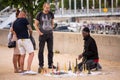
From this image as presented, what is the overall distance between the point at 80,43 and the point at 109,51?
2629 mm

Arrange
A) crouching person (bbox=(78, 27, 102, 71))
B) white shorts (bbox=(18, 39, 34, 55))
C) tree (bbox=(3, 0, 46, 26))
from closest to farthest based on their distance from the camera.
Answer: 1. white shorts (bbox=(18, 39, 34, 55))
2. crouching person (bbox=(78, 27, 102, 71))
3. tree (bbox=(3, 0, 46, 26))

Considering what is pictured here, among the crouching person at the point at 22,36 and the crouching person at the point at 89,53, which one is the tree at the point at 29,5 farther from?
the crouching person at the point at 89,53

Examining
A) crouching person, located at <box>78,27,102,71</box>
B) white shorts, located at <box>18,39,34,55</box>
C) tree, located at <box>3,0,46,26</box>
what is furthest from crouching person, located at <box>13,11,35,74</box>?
tree, located at <box>3,0,46,26</box>

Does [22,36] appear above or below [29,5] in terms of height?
above

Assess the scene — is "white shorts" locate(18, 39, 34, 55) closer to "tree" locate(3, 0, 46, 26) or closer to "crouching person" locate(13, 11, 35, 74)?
"crouching person" locate(13, 11, 35, 74)

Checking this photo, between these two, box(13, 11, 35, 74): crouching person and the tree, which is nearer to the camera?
box(13, 11, 35, 74): crouching person

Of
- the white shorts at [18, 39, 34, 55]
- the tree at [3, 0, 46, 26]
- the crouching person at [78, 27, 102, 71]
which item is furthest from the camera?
the tree at [3, 0, 46, 26]

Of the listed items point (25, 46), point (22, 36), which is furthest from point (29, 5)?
point (25, 46)

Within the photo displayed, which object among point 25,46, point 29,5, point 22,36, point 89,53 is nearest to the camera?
point 25,46

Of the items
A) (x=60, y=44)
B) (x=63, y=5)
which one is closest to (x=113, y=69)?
(x=60, y=44)

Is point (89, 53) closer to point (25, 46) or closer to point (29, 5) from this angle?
point (25, 46)

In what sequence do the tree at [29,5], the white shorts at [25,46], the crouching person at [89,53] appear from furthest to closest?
the tree at [29,5]
the crouching person at [89,53]
the white shorts at [25,46]

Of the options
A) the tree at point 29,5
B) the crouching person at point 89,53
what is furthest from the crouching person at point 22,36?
the tree at point 29,5

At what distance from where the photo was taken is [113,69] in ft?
51.9
